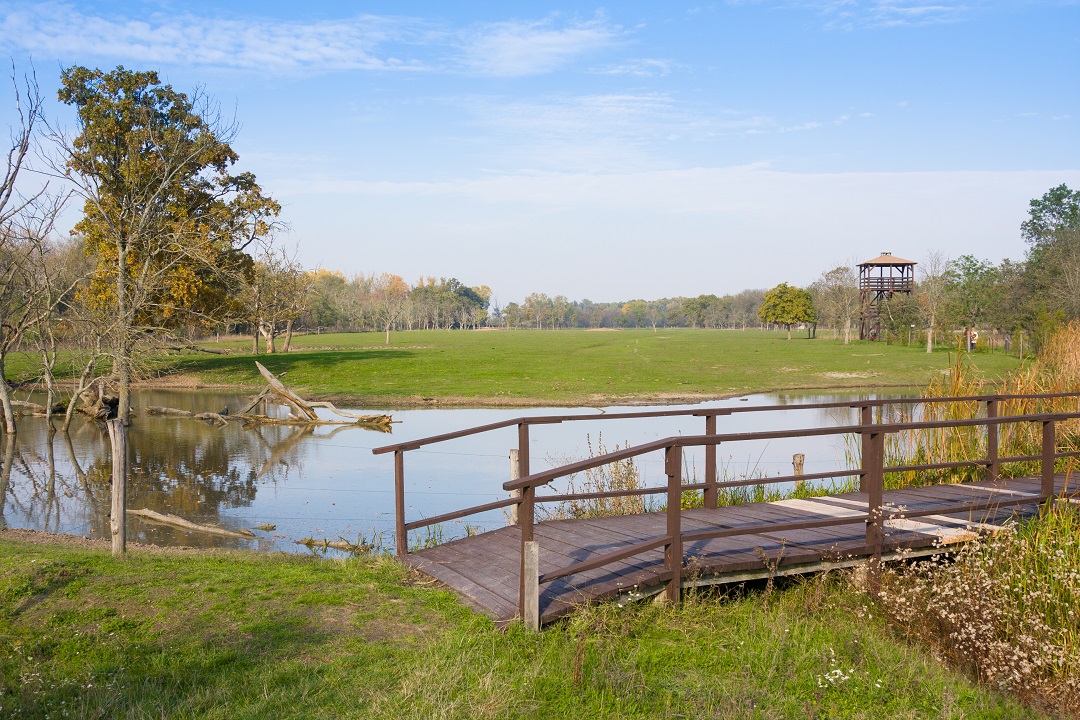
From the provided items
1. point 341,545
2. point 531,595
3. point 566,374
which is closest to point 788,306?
point 566,374

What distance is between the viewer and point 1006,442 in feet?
42.6

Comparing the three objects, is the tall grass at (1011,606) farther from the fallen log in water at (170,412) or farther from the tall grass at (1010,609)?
the fallen log in water at (170,412)

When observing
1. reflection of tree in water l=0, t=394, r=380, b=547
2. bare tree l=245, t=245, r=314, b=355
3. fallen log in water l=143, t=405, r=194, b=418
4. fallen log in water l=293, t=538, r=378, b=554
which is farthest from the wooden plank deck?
bare tree l=245, t=245, r=314, b=355

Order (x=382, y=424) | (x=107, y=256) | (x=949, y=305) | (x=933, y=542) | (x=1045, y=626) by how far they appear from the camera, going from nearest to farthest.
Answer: (x=1045, y=626) → (x=933, y=542) → (x=382, y=424) → (x=107, y=256) → (x=949, y=305)

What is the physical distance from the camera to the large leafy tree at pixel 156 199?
91.1 ft

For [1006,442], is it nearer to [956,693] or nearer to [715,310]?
[956,693]

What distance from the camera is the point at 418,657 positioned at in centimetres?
548

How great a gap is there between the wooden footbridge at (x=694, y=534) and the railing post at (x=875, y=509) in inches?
0.5

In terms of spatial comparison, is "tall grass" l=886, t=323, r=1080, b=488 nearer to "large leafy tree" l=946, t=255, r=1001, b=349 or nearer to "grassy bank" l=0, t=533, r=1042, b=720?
"grassy bank" l=0, t=533, r=1042, b=720

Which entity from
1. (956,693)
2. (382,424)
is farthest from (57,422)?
(956,693)

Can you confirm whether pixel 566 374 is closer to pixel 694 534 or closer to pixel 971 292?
pixel 694 534

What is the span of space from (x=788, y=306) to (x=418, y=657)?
96.5 m

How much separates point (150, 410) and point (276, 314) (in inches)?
922

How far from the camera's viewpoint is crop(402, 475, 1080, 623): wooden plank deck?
21.8 ft
